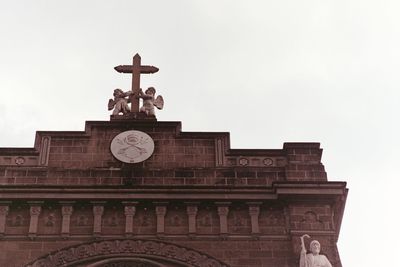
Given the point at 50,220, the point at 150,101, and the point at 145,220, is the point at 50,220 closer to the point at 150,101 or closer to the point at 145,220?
the point at 145,220

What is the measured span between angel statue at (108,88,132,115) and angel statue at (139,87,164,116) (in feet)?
1.34

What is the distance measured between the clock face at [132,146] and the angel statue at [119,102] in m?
1.40

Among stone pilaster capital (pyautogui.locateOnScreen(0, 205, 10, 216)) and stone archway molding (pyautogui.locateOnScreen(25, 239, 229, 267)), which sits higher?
stone pilaster capital (pyautogui.locateOnScreen(0, 205, 10, 216))

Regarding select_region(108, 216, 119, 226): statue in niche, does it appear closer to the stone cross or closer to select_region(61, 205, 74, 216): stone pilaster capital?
select_region(61, 205, 74, 216): stone pilaster capital

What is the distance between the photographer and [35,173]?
1001 inches

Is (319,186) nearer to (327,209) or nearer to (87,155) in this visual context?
(327,209)

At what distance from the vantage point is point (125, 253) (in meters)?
23.8

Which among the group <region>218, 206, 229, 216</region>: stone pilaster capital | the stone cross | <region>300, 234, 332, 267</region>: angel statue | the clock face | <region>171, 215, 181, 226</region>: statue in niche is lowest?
<region>300, 234, 332, 267</region>: angel statue

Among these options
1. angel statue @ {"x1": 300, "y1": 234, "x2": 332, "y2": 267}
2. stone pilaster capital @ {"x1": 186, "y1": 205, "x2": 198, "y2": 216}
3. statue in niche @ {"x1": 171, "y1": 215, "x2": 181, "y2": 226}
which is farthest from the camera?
stone pilaster capital @ {"x1": 186, "y1": 205, "x2": 198, "y2": 216}

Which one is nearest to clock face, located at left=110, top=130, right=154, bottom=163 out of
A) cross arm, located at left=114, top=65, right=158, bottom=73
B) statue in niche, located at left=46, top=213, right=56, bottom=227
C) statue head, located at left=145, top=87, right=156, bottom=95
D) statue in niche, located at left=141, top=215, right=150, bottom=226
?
statue in niche, located at left=141, top=215, right=150, bottom=226

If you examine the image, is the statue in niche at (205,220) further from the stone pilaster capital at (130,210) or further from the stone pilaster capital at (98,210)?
the stone pilaster capital at (98,210)

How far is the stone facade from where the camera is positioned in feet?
78.2

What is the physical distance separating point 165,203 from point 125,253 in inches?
67.6

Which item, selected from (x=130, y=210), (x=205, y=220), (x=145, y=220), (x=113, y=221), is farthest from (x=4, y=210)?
(x=205, y=220)
